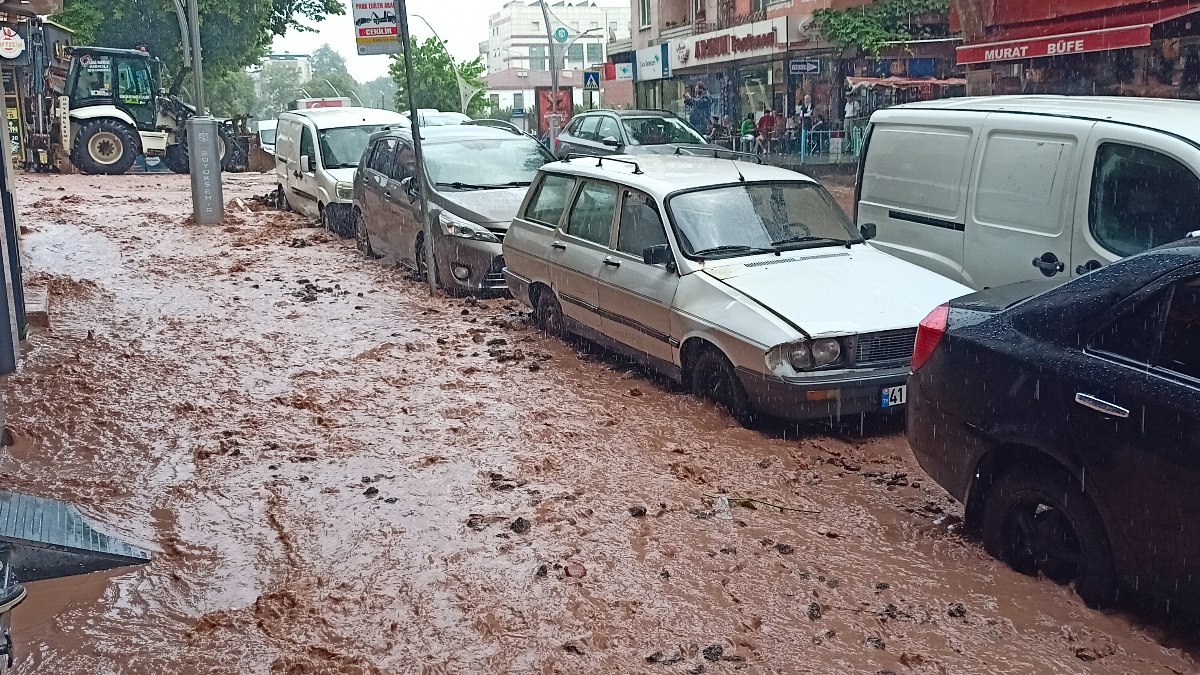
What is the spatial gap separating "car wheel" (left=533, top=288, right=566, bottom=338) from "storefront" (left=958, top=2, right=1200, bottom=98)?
10840 millimetres

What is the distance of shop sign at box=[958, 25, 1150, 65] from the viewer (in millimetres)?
16172

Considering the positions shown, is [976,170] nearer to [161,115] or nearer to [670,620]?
[670,620]

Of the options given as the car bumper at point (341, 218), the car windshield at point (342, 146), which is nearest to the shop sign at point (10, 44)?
the car windshield at point (342, 146)

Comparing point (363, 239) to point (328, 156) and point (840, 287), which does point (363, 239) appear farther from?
point (840, 287)

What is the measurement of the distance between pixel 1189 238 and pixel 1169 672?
158 cm

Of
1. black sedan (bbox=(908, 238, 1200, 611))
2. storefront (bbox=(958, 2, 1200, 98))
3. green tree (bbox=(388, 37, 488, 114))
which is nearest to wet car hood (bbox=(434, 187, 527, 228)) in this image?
black sedan (bbox=(908, 238, 1200, 611))

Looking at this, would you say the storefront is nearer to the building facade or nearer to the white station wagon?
the white station wagon

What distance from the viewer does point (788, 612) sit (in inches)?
183

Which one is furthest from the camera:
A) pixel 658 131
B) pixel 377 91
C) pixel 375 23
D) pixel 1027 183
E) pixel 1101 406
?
pixel 377 91

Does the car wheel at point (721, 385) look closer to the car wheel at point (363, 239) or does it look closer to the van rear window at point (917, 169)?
the van rear window at point (917, 169)

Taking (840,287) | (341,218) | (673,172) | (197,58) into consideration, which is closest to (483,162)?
(341,218)

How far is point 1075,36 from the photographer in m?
17.3

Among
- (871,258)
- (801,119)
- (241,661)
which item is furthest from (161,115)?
(241,661)

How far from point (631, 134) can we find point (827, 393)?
14.4 metres
